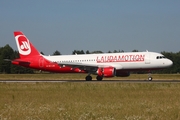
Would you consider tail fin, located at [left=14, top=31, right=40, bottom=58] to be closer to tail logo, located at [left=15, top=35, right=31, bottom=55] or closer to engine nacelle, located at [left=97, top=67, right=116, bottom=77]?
tail logo, located at [left=15, top=35, right=31, bottom=55]

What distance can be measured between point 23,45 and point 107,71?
14.5m

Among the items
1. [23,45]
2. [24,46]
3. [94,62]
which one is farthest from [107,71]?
[23,45]

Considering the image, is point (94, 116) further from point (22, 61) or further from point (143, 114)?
point (22, 61)

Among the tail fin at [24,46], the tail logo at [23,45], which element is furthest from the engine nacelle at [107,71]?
the tail logo at [23,45]

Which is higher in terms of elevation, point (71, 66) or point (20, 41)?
point (20, 41)

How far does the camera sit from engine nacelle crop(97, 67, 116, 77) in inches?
1775

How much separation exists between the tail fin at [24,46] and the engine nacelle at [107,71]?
1082cm

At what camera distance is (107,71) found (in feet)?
149

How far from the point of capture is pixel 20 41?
53281mm

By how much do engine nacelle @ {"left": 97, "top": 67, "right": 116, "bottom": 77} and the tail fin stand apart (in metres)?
10.8

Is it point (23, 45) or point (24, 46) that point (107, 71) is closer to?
point (24, 46)

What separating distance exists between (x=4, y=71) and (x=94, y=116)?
10959 cm

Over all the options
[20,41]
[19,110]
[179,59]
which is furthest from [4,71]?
[19,110]

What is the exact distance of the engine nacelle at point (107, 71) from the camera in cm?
4509
